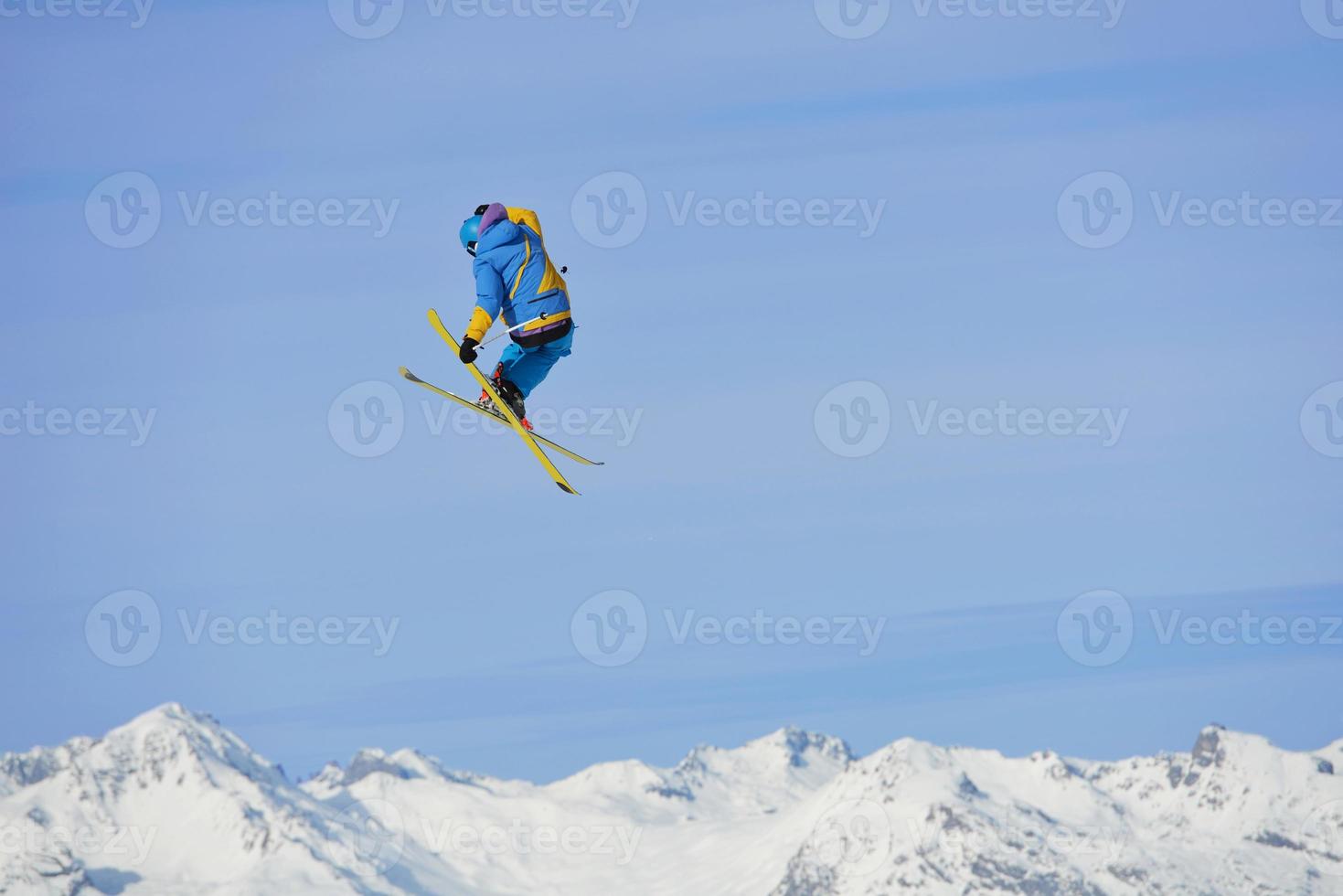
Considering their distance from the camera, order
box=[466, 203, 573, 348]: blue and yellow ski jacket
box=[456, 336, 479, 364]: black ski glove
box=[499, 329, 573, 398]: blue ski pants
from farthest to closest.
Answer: box=[499, 329, 573, 398]: blue ski pants
box=[466, 203, 573, 348]: blue and yellow ski jacket
box=[456, 336, 479, 364]: black ski glove

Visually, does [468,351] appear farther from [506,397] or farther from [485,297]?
[506,397]

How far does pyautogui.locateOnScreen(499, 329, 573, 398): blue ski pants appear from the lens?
3203 cm

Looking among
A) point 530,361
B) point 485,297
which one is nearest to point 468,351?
point 485,297

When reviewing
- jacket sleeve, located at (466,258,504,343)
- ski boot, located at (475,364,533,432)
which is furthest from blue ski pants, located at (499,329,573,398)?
jacket sleeve, located at (466,258,504,343)

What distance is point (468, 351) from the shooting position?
30.4 metres

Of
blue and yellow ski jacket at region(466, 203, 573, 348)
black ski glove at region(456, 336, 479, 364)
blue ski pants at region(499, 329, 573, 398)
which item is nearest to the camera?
black ski glove at region(456, 336, 479, 364)

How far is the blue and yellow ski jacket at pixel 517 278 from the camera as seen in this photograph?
3088cm

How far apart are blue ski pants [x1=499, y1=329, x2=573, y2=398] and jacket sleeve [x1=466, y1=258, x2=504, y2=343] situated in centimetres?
123

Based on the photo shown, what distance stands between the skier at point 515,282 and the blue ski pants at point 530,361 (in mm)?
287

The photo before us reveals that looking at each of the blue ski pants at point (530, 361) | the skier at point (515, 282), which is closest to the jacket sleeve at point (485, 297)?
the skier at point (515, 282)

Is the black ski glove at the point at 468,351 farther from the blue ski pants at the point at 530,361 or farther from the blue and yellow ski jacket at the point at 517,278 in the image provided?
the blue ski pants at the point at 530,361

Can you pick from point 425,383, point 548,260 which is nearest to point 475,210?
point 548,260

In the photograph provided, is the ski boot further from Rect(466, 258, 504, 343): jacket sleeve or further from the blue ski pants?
Rect(466, 258, 504, 343): jacket sleeve

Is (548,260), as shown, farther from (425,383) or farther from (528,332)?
(425,383)
